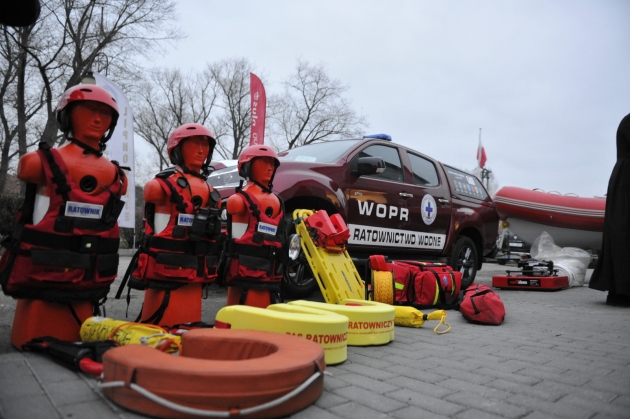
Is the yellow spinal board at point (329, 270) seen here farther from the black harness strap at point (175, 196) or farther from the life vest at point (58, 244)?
the life vest at point (58, 244)

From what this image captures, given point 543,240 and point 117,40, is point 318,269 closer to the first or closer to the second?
point 543,240

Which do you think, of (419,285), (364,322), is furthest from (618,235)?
(364,322)

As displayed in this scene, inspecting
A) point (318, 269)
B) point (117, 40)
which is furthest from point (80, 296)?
point (117, 40)

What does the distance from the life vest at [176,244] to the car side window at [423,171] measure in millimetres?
4224

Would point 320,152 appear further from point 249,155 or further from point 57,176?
point 57,176

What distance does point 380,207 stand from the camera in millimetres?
6051

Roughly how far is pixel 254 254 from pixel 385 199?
2.92 m

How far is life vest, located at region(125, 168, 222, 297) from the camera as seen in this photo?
321 centimetres

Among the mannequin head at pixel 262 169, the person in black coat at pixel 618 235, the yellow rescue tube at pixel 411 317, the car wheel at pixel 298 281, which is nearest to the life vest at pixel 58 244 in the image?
the mannequin head at pixel 262 169

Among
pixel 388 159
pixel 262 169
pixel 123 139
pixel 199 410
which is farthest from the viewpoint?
pixel 123 139

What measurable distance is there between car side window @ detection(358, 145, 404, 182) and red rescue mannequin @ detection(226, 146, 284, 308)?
2.57 metres

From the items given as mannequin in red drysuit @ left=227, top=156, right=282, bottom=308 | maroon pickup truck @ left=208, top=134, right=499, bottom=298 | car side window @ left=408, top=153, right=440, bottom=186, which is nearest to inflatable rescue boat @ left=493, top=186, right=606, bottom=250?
maroon pickup truck @ left=208, top=134, right=499, bottom=298

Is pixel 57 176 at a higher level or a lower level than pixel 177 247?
higher

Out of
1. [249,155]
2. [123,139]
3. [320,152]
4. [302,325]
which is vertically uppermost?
[123,139]
